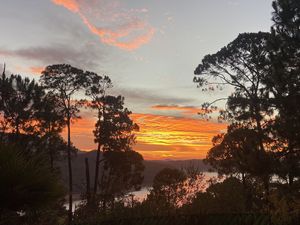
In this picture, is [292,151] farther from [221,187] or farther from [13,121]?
[13,121]

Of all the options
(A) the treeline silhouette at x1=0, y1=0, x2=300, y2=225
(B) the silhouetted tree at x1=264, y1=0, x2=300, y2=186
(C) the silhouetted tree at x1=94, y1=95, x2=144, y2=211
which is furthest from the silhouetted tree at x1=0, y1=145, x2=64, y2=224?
(C) the silhouetted tree at x1=94, y1=95, x2=144, y2=211

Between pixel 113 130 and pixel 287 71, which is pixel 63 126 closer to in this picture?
pixel 113 130

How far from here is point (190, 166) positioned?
3406 centimetres

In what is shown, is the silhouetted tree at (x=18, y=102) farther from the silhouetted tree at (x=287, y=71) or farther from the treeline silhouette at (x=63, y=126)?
the silhouetted tree at (x=287, y=71)

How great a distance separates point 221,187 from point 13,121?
56.4 ft

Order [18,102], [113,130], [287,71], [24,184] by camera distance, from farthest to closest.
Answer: [113,130], [18,102], [287,71], [24,184]

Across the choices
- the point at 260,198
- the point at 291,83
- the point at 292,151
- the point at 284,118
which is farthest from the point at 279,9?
the point at 260,198

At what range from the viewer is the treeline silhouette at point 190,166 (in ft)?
25.8

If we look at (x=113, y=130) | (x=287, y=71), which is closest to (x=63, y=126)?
(x=113, y=130)

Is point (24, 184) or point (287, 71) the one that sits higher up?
point (287, 71)

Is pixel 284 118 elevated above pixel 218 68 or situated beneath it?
situated beneath

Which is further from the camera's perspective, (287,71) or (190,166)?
(190,166)

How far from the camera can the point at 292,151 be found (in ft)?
66.2

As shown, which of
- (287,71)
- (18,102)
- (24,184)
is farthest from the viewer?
(18,102)
